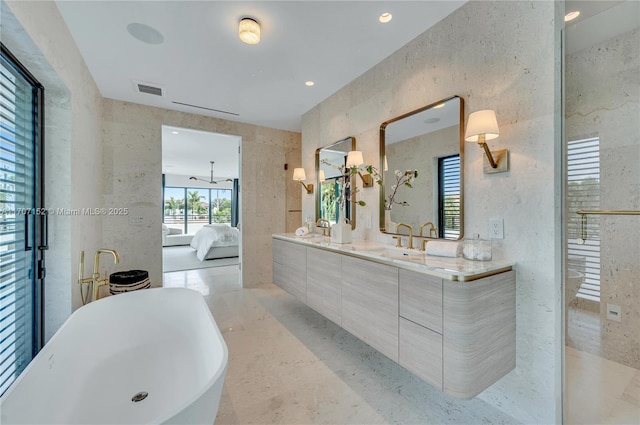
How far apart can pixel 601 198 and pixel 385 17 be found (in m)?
1.85

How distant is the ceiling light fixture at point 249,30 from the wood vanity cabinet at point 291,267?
6.31ft

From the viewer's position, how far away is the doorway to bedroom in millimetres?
5672

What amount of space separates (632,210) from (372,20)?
208cm

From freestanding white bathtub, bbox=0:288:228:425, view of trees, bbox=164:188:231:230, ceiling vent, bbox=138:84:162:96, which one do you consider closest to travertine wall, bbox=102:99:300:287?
ceiling vent, bbox=138:84:162:96

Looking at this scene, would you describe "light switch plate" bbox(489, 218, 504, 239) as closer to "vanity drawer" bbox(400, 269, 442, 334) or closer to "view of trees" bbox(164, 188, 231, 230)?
"vanity drawer" bbox(400, 269, 442, 334)

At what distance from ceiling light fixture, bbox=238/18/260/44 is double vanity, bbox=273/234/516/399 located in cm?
188

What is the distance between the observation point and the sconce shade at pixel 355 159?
2725mm

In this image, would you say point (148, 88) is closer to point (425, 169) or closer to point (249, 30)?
point (249, 30)

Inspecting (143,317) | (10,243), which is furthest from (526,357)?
(10,243)

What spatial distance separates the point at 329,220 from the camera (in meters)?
3.42

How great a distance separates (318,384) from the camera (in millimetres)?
1928

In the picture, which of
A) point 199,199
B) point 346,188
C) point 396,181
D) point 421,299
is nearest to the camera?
point 421,299

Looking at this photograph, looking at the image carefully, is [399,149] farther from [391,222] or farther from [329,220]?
[329,220]

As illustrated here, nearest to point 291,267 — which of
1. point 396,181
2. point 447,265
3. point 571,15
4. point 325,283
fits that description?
point 325,283
